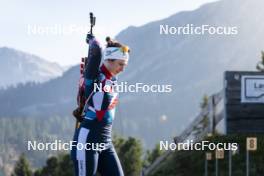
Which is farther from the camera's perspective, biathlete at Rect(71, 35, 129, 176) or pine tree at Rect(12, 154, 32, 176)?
pine tree at Rect(12, 154, 32, 176)

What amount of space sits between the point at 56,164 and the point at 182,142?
103ft

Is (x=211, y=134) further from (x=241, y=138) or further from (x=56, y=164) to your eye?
(x=56, y=164)

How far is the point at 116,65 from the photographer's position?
7301 mm

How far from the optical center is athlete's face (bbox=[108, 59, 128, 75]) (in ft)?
23.9

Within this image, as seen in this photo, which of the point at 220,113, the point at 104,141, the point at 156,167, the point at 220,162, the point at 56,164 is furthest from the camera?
the point at 56,164

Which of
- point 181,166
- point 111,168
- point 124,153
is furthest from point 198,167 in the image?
point 124,153

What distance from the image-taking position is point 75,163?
23.9 feet

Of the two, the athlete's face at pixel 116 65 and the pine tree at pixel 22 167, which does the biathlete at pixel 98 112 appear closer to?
the athlete's face at pixel 116 65

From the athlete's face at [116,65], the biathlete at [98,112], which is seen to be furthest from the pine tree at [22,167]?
the athlete's face at [116,65]

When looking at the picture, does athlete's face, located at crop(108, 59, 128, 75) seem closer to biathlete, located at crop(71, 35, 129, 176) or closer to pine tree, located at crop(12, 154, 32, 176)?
biathlete, located at crop(71, 35, 129, 176)

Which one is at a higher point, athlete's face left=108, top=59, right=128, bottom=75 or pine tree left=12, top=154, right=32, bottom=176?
athlete's face left=108, top=59, right=128, bottom=75

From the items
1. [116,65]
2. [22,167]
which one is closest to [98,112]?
[116,65]

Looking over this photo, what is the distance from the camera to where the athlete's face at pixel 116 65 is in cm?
729

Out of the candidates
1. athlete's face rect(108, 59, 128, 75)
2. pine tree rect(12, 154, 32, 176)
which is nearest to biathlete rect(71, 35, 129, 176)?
athlete's face rect(108, 59, 128, 75)
